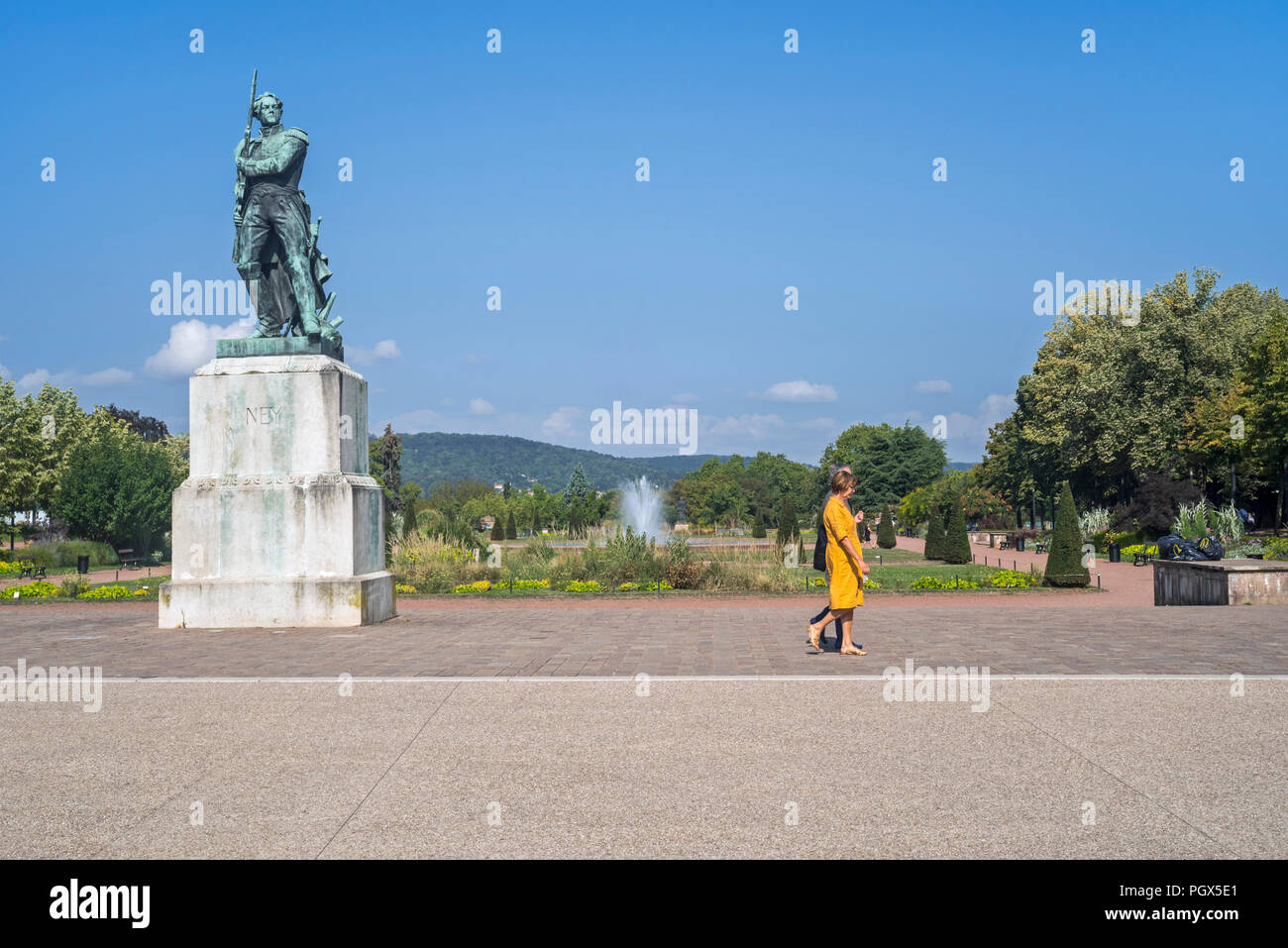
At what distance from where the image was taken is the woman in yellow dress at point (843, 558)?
9820 millimetres

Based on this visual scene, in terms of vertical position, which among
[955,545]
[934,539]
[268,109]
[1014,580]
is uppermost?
[268,109]

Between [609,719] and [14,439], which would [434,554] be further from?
[14,439]

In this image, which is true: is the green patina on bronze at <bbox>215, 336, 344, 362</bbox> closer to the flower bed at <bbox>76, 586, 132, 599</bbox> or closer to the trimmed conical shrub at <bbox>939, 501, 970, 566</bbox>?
the flower bed at <bbox>76, 586, 132, 599</bbox>

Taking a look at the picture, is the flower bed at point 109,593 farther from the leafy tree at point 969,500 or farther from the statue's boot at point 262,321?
the leafy tree at point 969,500

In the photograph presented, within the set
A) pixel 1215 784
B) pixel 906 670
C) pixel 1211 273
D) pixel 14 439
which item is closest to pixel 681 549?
pixel 906 670

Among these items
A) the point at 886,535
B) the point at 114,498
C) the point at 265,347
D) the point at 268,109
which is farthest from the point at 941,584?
the point at 114,498

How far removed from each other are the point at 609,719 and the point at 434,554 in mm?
17147

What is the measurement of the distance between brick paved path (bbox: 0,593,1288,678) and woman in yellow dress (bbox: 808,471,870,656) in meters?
0.47

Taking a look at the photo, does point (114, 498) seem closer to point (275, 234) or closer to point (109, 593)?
point (109, 593)

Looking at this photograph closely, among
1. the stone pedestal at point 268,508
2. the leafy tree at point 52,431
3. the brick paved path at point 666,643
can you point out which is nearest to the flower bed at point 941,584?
the brick paved path at point 666,643

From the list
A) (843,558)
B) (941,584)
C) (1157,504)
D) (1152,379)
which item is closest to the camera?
(843,558)

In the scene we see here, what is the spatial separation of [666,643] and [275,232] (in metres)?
7.93

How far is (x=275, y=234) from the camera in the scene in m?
13.7

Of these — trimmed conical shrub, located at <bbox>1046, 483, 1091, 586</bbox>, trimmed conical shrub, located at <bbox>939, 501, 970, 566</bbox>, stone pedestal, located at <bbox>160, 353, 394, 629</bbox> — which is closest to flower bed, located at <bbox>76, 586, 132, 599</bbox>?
stone pedestal, located at <bbox>160, 353, 394, 629</bbox>
